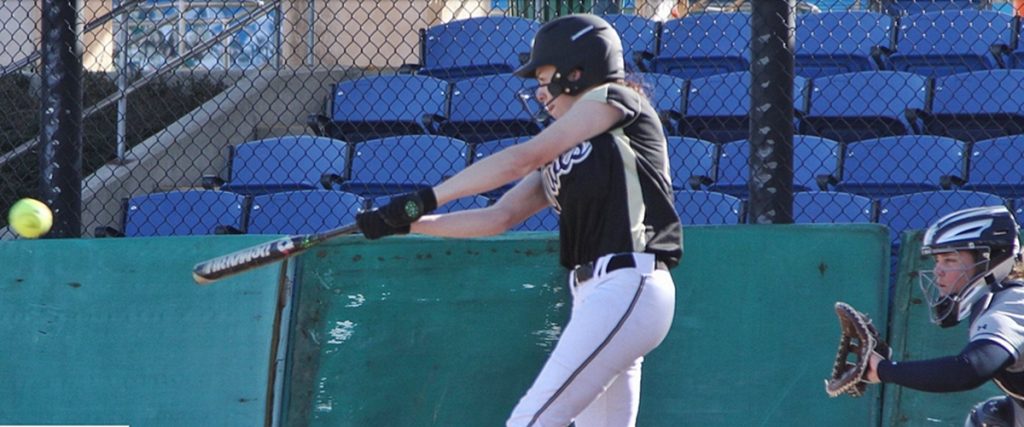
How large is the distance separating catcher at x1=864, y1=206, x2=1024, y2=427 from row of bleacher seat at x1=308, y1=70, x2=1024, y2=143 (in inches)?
170

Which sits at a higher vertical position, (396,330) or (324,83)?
(324,83)

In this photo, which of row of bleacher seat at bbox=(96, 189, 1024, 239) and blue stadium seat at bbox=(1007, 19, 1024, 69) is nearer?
row of bleacher seat at bbox=(96, 189, 1024, 239)

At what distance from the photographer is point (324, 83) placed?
10.0 meters

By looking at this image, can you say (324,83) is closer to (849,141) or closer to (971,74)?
(849,141)

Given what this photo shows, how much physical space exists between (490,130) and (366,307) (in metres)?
3.35

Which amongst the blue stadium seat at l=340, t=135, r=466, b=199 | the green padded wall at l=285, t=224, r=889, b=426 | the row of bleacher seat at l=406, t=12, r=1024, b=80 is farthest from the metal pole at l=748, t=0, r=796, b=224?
the row of bleacher seat at l=406, t=12, r=1024, b=80

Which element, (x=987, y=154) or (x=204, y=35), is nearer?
(x=987, y=154)

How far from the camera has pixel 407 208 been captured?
157 inches

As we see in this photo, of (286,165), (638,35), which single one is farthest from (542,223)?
(638,35)

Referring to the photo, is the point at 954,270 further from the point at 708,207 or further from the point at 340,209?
the point at 340,209

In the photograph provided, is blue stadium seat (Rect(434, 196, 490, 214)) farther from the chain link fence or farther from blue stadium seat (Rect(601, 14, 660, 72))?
blue stadium seat (Rect(601, 14, 660, 72))

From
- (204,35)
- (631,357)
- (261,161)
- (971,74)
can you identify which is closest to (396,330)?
(631,357)

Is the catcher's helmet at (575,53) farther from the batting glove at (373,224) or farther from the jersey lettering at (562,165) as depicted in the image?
the batting glove at (373,224)

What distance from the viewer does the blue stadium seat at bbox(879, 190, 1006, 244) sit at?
23.1ft
